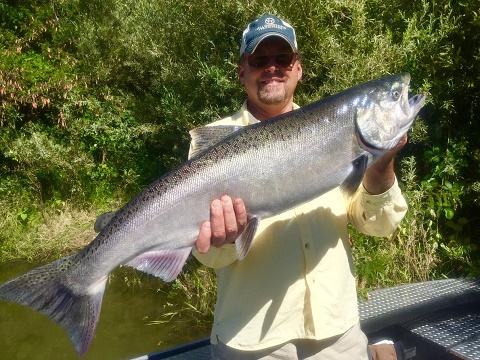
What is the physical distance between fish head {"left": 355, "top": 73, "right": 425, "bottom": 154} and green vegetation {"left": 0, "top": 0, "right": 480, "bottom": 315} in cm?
263

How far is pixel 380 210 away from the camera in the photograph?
2.67 metres

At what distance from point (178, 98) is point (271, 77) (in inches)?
214

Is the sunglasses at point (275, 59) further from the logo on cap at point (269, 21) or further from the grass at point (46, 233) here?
the grass at point (46, 233)

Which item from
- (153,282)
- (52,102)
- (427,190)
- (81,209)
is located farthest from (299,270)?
(52,102)

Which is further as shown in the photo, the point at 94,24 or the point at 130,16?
the point at 94,24

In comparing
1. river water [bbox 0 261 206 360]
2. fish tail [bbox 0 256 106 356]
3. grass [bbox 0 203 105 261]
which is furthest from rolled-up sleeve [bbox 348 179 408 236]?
grass [bbox 0 203 105 261]

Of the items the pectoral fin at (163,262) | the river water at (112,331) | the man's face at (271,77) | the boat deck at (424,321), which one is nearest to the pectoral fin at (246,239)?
the pectoral fin at (163,262)

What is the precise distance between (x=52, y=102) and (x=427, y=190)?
9697 mm

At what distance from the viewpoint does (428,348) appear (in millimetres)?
3578

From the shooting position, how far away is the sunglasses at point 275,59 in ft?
10.1

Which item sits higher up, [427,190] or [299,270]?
[427,190]

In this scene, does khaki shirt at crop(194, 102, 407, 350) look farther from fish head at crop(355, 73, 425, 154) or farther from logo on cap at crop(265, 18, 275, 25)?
logo on cap at crop(265, 18, 275, 25)

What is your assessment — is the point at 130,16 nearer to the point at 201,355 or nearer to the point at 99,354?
the point at 99,354

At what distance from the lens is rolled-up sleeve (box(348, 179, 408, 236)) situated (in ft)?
8.67
